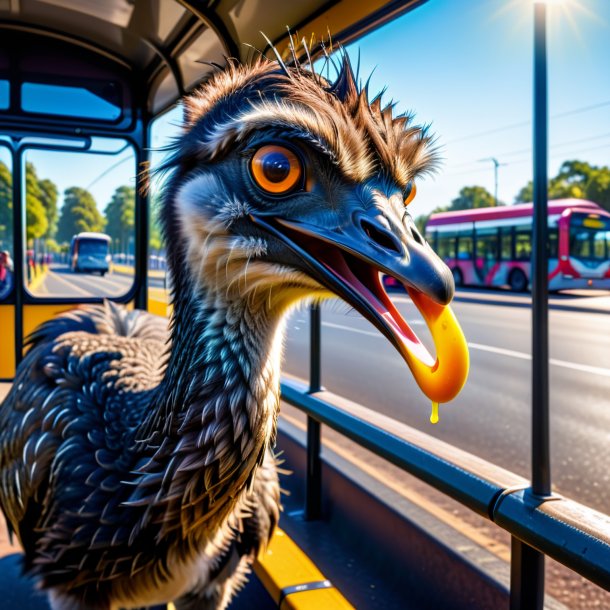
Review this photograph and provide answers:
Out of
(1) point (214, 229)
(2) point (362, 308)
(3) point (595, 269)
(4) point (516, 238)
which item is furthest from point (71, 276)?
(4) point (516, 238)

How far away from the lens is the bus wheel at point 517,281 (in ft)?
49.9

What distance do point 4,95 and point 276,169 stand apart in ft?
10.8

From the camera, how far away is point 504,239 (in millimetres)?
14758

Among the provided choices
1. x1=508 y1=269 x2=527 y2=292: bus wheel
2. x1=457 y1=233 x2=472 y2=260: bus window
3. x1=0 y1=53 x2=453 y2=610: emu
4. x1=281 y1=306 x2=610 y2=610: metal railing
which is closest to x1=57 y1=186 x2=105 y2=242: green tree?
x1=281 y1=306 x2=610 y2=610: metal railing

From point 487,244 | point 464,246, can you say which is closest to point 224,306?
point 487,244

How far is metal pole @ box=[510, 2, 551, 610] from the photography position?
1.68m

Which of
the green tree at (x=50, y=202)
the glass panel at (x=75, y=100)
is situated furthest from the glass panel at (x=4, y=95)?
the green tree at (x=50, y=202)

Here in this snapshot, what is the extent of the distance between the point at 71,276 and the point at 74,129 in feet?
3.06

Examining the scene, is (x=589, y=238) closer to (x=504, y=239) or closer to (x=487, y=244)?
(x=504, y=239)

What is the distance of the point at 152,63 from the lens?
3887 mm

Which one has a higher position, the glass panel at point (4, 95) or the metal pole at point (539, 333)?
the glass panel at point (4, 95)

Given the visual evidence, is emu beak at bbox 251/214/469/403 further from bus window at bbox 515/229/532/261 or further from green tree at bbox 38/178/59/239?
bus window at bbox 515/229/532/261

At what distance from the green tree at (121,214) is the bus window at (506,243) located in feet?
37.5

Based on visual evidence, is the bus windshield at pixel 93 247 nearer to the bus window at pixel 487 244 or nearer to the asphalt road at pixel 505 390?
the asphalt road at pixel 505 390
